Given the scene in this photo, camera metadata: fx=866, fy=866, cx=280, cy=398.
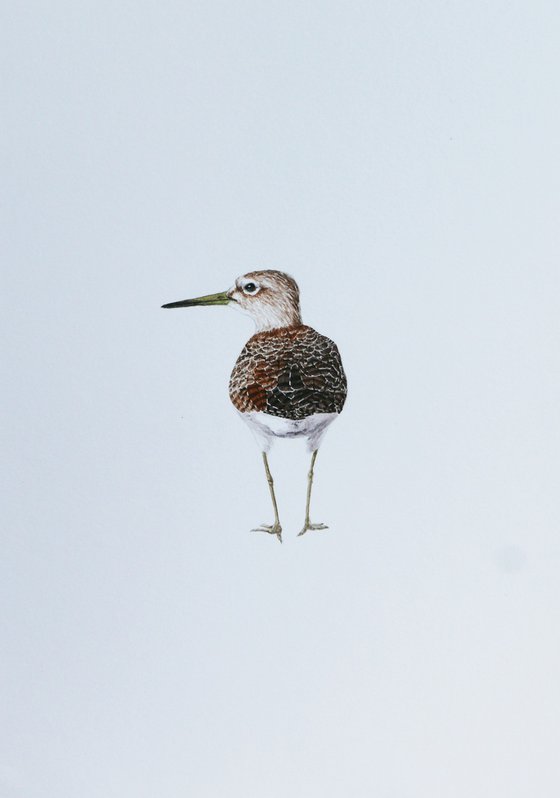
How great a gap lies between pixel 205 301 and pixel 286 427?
0.20 meters

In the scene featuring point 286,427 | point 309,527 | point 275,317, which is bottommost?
point 309,527

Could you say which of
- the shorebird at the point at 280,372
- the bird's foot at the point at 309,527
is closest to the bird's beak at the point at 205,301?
the shorebird at the point at 280,372

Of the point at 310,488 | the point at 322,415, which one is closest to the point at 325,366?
the point at 322,415

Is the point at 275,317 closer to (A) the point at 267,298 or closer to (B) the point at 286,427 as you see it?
(A) the point at 267,298

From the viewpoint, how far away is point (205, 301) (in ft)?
3.65

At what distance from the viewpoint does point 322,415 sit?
3.49ft

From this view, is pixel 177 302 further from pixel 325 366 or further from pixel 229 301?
pixel 325 366

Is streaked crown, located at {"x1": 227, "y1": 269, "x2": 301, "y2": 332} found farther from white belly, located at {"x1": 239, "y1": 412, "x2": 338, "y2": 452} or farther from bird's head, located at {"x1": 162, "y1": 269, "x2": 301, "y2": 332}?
white belly, located at {"x1": 239, "y1": 412, "x2": 338, "y2": 452}

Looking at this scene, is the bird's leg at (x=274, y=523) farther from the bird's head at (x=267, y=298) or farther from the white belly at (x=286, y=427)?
the bird's head at (x=267, y=298)

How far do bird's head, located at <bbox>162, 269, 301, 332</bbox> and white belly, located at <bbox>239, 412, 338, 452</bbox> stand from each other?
0.11 metres

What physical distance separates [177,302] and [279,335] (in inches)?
6.1

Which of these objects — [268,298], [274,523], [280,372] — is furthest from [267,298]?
[274,523]

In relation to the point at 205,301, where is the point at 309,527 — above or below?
below

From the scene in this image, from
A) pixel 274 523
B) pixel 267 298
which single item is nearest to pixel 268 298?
pixel 267 298
